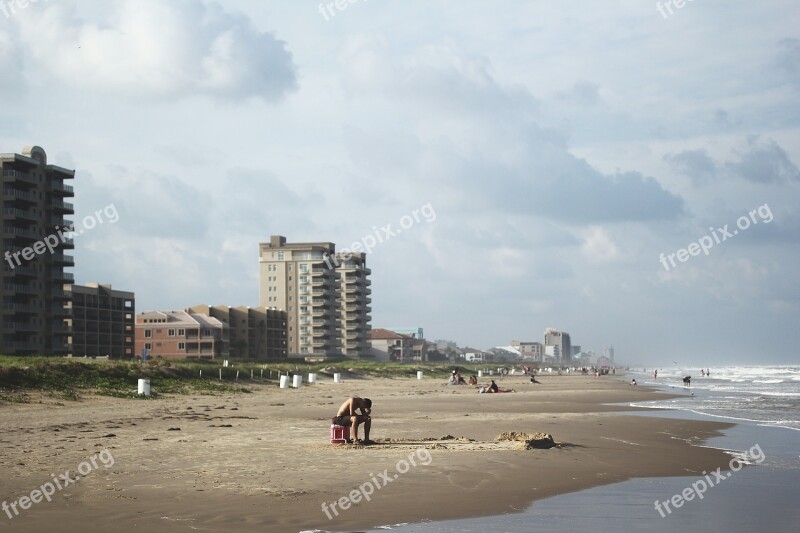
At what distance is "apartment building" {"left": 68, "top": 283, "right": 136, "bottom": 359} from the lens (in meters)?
130

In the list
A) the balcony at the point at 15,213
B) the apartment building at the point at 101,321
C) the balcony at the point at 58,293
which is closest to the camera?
the balcony at the point at 15,213

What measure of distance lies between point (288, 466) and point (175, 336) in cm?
14484

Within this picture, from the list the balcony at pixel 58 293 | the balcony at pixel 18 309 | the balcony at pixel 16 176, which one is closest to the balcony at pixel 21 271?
the balcony at pixel 58 293

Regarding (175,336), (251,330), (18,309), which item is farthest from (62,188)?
(251,330)

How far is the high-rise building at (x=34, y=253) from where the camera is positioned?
107000 millimetres

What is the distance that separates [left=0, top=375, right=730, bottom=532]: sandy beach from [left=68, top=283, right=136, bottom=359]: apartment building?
99.3 meters

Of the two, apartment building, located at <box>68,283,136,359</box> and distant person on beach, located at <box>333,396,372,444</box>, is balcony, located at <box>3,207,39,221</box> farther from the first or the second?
distant person on beach, located at <box>333,396,372,444</box>

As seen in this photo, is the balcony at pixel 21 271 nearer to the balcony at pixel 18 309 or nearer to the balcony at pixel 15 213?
the balcony at pixel 18 309

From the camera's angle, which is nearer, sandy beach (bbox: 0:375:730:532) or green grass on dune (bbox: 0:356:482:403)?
sandy beach (bbox: 0:375:730:532)

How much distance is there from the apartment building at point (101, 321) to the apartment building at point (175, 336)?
504 inches

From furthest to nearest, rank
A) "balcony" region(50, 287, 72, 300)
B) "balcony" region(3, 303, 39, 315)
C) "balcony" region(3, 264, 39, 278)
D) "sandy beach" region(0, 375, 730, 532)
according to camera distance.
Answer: "balcony" region(50, 287, 72, 300)
"balcony" region(3, 264, 39, 278)
"balcony" region(3, 303, 39, 315)
"sandy beach" region(0, 375, 730, 532)

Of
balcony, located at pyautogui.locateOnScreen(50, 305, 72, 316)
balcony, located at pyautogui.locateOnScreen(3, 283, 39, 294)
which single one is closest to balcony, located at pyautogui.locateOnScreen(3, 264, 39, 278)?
balcony, located at pyautogui.locateOnScreen(3, 283, 39, 294)

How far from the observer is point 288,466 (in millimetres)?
19578

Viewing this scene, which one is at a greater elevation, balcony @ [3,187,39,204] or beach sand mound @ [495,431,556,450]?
balcony @ [3,187,39,204]
